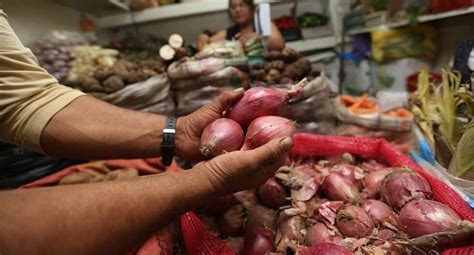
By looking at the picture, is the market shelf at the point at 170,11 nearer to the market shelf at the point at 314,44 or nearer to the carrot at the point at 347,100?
the market shelf at the point at 314,44

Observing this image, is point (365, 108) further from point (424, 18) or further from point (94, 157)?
point (94, 157)

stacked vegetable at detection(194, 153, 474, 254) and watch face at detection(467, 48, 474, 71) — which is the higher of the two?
watch face at detection(467, 48, 474, 71)

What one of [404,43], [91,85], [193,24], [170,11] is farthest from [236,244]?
[193,24]

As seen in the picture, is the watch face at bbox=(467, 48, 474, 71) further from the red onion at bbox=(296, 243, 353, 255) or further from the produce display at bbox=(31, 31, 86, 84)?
the produce display at bbox=(31, 31, 86, 84)

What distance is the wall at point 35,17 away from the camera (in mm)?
2033

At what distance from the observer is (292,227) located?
0.96 metres

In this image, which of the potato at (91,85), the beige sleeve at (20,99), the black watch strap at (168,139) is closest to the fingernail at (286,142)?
the black watch strap at (168,139)

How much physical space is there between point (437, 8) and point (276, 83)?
5.71ft

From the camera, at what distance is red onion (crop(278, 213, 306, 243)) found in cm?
94

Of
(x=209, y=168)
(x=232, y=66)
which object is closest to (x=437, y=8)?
(x=232, y=66)

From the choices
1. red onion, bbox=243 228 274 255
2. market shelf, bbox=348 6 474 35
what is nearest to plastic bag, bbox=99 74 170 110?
red onion, bbox=243 228 274 255

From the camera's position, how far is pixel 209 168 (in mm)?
753

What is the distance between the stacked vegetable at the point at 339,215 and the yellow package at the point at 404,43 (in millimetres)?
2309

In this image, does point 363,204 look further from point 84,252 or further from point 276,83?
point 276,83
